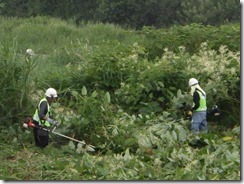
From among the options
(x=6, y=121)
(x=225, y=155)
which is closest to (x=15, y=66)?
(x=6, y=121)

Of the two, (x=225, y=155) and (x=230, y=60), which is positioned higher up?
(x=230, y=60)

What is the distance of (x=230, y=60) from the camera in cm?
975

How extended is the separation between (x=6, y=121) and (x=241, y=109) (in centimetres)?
347

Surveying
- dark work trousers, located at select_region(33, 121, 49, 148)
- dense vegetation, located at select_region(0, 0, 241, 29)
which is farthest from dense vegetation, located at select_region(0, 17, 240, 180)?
dense vegetation, located at select_region(0, 0, 241, 29)

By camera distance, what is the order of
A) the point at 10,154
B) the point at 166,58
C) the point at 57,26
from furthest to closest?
the point at 57,26, the point at 166,58, the point at 10,154

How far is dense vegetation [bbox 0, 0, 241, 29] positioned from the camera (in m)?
35.1

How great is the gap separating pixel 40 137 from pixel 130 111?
1933mm

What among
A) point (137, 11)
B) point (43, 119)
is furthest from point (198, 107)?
point (137, 11)

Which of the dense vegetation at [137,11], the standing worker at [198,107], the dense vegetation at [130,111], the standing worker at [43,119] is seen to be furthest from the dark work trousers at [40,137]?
the dense vegetation at [137,11]

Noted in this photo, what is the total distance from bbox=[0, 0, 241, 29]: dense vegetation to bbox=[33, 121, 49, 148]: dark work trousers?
2401cm

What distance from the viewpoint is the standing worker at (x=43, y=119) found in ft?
28.3

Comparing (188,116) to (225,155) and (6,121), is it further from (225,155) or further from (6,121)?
(6,121)

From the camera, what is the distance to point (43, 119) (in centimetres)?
859

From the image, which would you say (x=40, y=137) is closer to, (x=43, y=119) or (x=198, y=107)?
(x=43, y=119)
